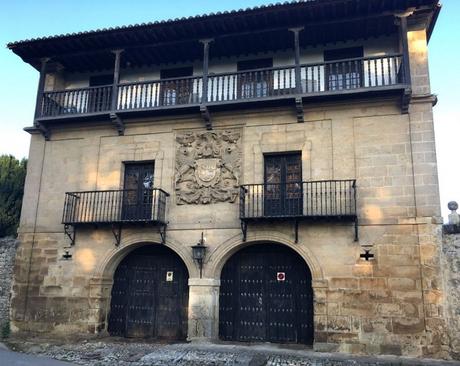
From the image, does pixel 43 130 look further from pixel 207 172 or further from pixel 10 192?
pixel 207 172

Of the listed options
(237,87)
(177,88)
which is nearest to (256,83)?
(237,87)

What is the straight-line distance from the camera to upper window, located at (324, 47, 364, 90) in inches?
494

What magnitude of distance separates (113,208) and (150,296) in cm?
283

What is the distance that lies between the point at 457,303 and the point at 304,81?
7102 millimetres

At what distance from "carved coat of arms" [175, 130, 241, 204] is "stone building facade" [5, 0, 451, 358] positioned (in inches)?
1.4

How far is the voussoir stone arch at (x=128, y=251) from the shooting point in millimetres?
12406

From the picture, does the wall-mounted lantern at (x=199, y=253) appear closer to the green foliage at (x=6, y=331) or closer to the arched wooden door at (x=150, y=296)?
the arched wooden door at (x=150, y=296)

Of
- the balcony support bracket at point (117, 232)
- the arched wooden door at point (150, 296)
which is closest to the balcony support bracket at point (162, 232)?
the arched wooden door at point (150, 296)

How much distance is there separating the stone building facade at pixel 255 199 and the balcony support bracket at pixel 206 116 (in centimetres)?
5

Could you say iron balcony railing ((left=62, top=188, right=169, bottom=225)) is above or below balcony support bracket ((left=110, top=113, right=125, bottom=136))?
below

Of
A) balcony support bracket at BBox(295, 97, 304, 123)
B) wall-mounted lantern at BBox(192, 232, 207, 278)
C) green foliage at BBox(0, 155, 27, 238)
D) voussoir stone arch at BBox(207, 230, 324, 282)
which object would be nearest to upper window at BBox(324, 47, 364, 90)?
balcony support bracket at BBox(295, 97, 304, 123)

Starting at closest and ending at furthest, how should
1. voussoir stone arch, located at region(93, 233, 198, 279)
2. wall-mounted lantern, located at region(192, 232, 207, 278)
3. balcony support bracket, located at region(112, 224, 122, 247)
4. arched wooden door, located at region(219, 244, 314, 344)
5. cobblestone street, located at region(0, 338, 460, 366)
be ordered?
cobblestone street, located at region(0, 338, 460, 366) < arched wooden door, located at region(219, 244, 314, 344) < wall-mounted lantern, located at region(192, 232, 207, 278) < voussoir stone arch, located at region(93, 233, 198, 279) < balcony support bracket, located at region(112, 224, 122, 247)

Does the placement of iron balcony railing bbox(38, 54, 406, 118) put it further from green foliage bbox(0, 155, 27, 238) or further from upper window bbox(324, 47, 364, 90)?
green foliage bbox(0, 155, 27, 238)

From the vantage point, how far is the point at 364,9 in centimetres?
1194
